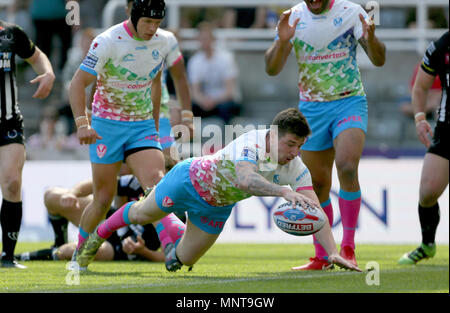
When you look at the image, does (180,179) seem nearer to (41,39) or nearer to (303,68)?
(303,68)

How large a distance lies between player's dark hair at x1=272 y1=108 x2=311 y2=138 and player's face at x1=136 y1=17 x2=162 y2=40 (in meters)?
1.77

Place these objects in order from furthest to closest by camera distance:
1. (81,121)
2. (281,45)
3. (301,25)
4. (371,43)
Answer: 1. (301,25)
2. (281,45)
3. (371,43)
4. (81,121)

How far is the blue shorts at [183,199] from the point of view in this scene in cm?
714

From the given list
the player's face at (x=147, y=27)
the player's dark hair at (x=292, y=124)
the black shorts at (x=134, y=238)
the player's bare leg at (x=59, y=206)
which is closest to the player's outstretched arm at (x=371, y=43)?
the player's dark hair at (x=292, y=124)

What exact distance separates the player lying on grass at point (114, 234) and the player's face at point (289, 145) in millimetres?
2910

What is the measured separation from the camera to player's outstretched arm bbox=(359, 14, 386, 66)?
26.2ft

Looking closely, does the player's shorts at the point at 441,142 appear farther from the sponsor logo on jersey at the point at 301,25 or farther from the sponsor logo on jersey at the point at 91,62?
the sponsor logo on jersey at the point at 91,62

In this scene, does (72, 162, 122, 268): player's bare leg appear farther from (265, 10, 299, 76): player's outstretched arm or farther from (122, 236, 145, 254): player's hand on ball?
(265, 10, 299, 76): player's outstretched arm

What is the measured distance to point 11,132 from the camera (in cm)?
838

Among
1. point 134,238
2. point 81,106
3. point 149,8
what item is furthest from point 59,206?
point 149,8

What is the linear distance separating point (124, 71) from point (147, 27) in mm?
485

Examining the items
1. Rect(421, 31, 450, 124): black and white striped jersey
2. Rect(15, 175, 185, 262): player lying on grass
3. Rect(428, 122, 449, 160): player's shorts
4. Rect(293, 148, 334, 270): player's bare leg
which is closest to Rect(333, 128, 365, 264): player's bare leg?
Rect(293, 148, 334, 270): player's bare leg

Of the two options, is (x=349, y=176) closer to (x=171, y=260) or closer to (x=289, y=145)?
(x=289, y=145)

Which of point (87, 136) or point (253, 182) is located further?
point (87, 136)
